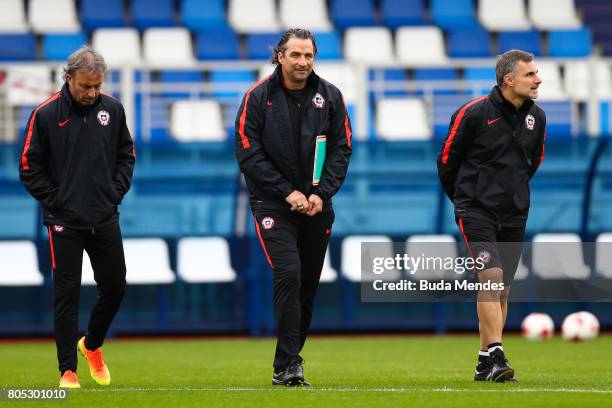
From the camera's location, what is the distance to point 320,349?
1277cm

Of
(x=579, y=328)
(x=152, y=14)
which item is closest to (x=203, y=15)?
(x=152, y=14)

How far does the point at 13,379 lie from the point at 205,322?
5.97 metres

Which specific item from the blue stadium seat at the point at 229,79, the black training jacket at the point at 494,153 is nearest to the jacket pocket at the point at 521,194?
the black training jacket at the point at 494,153

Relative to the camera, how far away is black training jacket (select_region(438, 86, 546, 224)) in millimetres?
8008

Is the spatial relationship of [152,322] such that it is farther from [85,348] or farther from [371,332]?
[85,348]

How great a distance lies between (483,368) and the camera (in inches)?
316

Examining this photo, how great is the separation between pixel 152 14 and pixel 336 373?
13.0 meters

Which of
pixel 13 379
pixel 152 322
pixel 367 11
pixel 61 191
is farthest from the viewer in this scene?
pixel 367 11

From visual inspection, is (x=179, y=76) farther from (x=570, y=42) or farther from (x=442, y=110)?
(x=570, y=42)

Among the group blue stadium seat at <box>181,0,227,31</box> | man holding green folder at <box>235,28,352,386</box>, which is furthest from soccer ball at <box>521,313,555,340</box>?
blue stadium seat at <box>181,0,227,31</box>

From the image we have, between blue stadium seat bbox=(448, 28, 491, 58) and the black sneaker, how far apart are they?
1270cm

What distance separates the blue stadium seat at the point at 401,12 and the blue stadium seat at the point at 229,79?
3.28 m

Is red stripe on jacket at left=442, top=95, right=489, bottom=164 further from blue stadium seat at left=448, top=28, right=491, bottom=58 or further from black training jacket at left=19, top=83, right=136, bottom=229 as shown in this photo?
blue stadium seat at left=448, top=28, right=491, bottom=58

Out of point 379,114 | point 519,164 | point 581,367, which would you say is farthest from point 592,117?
point 519,164
